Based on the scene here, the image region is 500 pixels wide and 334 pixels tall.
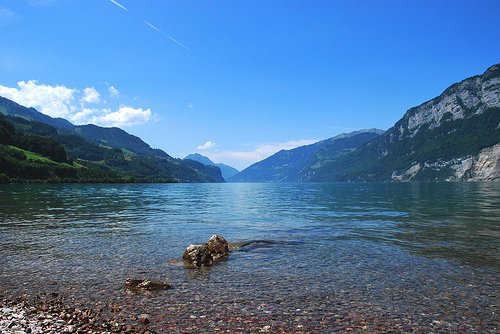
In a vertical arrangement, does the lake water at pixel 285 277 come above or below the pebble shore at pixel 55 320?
below

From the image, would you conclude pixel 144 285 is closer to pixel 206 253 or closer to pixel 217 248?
pixel 206 253

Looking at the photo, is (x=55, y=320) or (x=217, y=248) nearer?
(x=55, y=320)

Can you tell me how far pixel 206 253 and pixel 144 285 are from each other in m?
6.99

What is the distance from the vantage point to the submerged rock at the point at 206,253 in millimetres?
22781

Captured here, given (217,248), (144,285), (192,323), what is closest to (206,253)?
(217,248)

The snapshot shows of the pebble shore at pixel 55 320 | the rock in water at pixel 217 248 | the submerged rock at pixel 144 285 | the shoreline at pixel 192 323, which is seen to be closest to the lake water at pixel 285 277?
the shoreline at pixel 192 323

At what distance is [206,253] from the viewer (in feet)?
77.3

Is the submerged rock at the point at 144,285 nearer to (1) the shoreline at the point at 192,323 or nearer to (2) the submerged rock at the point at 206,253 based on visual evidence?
(1) the shoreline at the point at 192,323

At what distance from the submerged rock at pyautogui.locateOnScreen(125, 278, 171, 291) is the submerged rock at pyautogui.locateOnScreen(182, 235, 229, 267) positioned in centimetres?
516

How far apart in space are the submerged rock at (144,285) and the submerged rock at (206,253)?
5158mm

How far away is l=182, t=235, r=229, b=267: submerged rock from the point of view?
74.7 ft

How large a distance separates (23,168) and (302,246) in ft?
672

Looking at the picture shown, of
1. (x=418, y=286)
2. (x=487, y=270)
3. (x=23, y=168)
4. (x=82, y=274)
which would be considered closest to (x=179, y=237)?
(x=82, y=274)

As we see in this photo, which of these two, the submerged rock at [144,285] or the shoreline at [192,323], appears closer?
the shoreline at [192,323]
